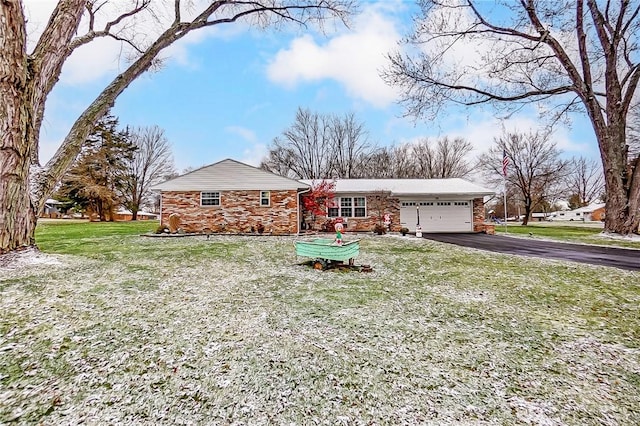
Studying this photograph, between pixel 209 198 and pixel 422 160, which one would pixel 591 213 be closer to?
pixel 422 160

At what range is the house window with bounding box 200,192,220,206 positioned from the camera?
15430mm

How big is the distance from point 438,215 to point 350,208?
5361 mm

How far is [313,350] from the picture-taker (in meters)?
3.19

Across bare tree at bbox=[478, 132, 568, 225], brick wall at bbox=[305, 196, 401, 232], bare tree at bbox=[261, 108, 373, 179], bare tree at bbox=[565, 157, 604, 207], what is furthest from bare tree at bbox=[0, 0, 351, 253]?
bare tree at bbox=[565, 157, 604, 207]

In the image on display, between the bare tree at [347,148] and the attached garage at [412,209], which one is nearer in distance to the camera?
the attached garage at [412,209]

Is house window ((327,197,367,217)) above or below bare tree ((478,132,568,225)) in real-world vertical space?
below

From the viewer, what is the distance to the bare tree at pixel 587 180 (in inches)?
1660

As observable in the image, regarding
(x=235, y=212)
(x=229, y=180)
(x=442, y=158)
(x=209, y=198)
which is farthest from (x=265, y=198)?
(x=442, y=158)

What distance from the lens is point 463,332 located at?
3676 millimetres

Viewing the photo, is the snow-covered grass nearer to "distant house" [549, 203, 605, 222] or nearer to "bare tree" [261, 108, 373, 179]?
"bare tree" [261, 108, 373, 179]

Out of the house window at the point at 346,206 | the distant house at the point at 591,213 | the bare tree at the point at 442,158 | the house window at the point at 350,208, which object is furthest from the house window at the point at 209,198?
the distant house at the point at 591,213

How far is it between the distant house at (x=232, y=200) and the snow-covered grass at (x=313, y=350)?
9.36 m

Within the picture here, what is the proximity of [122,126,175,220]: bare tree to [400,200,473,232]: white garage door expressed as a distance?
30.0 m

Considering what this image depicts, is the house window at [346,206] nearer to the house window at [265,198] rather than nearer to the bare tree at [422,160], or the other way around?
the house window at [265,198]
